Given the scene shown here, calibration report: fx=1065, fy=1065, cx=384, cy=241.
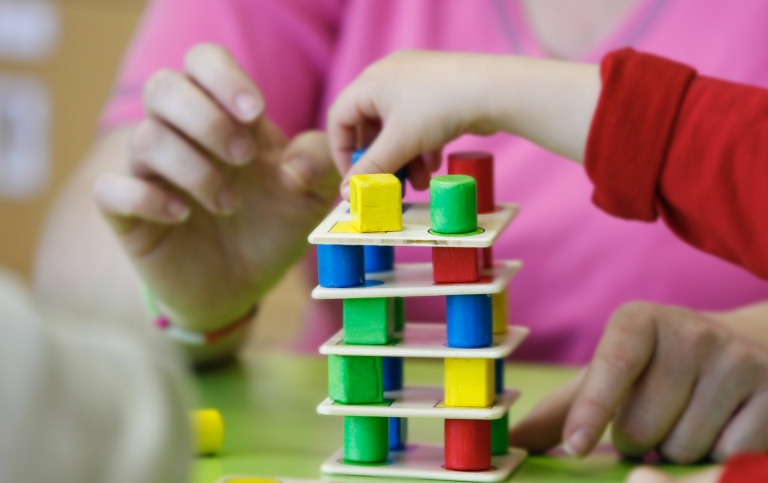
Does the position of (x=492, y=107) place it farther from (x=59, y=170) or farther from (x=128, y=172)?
(x=59, y=170)

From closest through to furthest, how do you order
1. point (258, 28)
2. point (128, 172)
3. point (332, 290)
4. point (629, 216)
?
point (332, 290) → point (629, 216) → point (128, 172) → point (258, 28)

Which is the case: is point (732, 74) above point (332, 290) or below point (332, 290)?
above

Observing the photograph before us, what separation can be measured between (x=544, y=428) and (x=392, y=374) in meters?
0.11

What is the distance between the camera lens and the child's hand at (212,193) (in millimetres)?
787

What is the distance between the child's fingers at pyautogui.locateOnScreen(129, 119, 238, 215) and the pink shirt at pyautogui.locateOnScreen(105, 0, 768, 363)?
26 centimetres

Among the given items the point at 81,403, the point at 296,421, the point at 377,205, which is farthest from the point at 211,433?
the point at 81,403

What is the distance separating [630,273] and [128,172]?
47cm

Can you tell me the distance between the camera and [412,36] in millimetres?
1083

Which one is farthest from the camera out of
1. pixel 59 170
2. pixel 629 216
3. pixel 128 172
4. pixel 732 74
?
pixel 59 170

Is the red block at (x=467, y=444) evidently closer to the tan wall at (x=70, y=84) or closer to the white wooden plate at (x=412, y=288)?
the white wooden plate at (x=412, y=288)

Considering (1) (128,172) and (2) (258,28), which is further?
(2) (258,28)

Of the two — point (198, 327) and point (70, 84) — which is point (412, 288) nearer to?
point (198, 327)

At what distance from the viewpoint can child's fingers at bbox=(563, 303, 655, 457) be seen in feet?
2.12

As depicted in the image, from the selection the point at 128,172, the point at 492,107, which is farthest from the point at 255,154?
the point at 492,107
